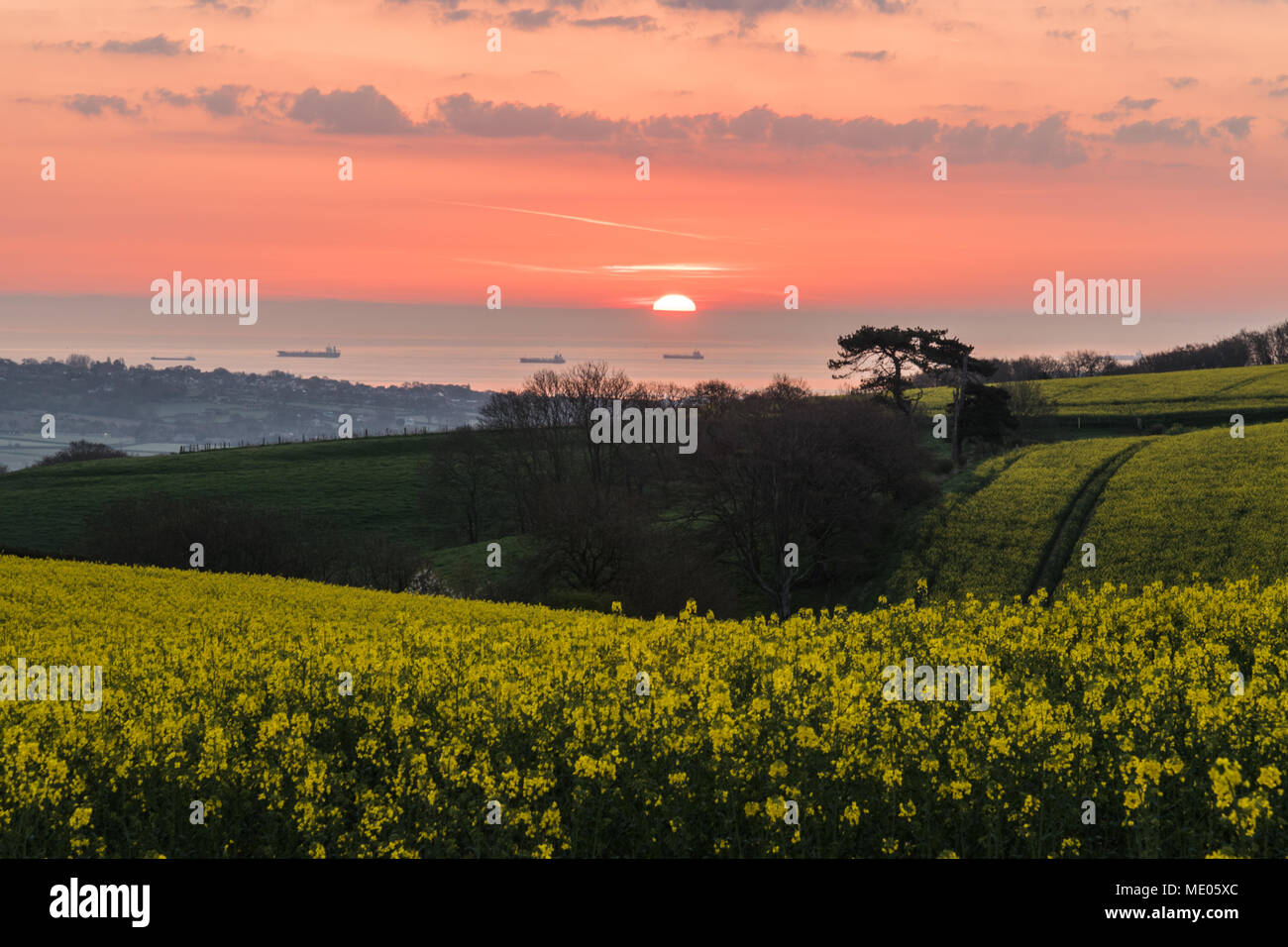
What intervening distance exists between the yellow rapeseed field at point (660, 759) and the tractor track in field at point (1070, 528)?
128 feet

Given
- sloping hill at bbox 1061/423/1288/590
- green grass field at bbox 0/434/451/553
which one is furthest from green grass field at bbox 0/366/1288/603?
green grass field at bbox 0/434/451/553

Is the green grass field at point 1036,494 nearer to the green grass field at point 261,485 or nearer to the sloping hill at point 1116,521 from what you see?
the sloping hill at point 1116,521

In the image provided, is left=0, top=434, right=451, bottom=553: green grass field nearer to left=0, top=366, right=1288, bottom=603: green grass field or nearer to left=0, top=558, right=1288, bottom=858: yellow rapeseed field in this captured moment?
left=0, top=366, right=1288, bottom=603: green grass field

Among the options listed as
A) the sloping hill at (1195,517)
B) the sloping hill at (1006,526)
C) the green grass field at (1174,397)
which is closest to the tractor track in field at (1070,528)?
the sloping hill at (1006,526)

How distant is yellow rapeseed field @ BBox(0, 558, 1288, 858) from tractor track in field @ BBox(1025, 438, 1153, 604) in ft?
128

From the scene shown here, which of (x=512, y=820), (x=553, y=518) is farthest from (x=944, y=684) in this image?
(x=553, y=518)

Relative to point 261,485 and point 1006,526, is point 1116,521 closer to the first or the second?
point 1006,526

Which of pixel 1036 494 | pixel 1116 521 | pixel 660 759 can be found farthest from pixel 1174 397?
pixel 660 759

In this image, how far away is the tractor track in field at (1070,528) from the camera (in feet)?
→ 173

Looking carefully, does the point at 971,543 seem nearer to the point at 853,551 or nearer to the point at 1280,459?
the point at 853,551

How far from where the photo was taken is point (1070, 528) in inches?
2272

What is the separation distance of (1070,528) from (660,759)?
53.7 meters

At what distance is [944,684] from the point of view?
11055 mm
